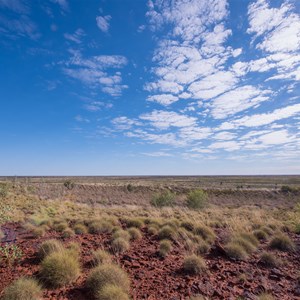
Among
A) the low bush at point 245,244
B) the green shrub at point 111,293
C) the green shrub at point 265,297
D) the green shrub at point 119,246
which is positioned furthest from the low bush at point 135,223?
the green shrub at point 265,297

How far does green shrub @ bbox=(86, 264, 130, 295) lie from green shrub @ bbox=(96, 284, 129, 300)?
195 mm

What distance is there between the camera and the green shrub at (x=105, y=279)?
206 inches

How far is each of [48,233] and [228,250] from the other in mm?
7180

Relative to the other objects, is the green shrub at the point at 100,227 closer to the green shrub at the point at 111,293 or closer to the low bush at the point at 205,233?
the low bush at the point at 205,233

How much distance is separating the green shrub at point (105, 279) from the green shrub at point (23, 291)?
1.04 metres

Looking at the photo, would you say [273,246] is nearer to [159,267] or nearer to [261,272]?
[261,272]

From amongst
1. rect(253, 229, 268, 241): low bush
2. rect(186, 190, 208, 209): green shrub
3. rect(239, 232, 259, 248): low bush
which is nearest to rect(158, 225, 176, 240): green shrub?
rect(239, 232, 259, 248): low bush

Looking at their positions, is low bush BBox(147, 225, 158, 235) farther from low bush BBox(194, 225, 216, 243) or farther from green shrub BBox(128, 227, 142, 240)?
low bush BBox(194, 225, 216, 243)

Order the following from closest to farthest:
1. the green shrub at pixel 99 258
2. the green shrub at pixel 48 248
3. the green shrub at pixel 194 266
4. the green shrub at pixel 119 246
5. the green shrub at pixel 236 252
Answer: the green shrub at pixel 194 266
the green shrub at pixel 99 258
the green shrub at pixel 48 248
the green shrub at pixel 236 252
the green shrub at pixel 119 246

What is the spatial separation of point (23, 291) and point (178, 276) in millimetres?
3512

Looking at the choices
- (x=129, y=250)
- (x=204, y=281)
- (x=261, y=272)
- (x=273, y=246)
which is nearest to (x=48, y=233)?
(x=129, y=250)

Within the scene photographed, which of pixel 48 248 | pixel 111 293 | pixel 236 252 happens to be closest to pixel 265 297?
pixel 236 252

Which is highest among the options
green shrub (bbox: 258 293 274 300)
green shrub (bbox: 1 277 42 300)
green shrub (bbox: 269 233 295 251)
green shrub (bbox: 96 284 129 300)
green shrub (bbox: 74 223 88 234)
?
green shrub (bbox: 74 223 88 234)

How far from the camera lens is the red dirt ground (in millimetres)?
5363
